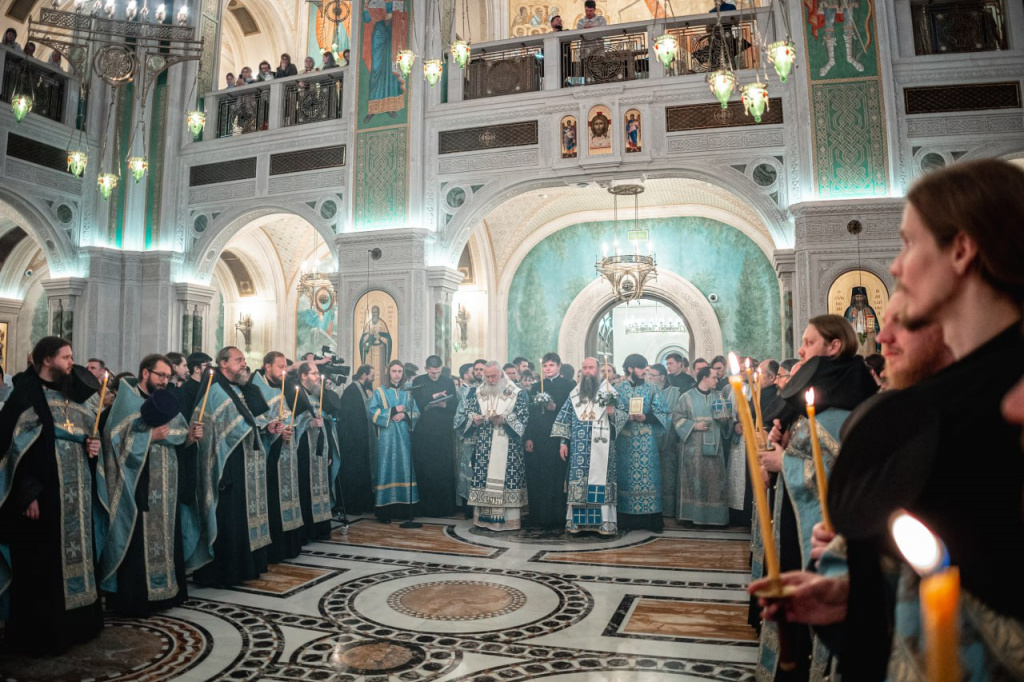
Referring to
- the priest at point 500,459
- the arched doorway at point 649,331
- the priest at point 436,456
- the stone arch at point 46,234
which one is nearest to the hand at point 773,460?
the priest at point 500,459

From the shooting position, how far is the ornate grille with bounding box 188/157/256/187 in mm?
12477

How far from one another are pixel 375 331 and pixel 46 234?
20.6 ft

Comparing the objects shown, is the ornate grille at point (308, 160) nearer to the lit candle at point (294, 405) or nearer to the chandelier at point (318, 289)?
the chandelier at point (318, 289)

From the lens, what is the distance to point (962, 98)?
955 centimetres

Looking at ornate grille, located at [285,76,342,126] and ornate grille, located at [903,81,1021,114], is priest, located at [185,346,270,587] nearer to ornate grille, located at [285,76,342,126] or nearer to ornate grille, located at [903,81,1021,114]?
ornate grille, located at [285,76,342,126]

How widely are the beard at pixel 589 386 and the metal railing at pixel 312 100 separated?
7.43 metres

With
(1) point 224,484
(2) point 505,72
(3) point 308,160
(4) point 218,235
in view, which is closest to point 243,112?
(3) point 308,160

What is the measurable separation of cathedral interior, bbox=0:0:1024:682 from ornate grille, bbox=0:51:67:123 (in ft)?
0.17

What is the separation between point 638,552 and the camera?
630cm

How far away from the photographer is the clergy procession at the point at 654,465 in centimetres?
91

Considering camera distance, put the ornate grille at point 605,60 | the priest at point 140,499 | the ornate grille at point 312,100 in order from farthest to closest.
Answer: the ornate grille at point 312,100 → the ornate grille at point 605,60 → the priest at point 140,499

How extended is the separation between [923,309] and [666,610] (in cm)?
401

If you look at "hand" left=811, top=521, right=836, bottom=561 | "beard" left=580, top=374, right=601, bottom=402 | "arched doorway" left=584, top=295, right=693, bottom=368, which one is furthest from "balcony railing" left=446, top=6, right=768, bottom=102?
"arched doorway" left=584, top=295, right=693, bottom=368

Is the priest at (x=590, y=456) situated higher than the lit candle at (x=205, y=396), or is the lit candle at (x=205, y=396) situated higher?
the lit candle at (x=205, y=396)
